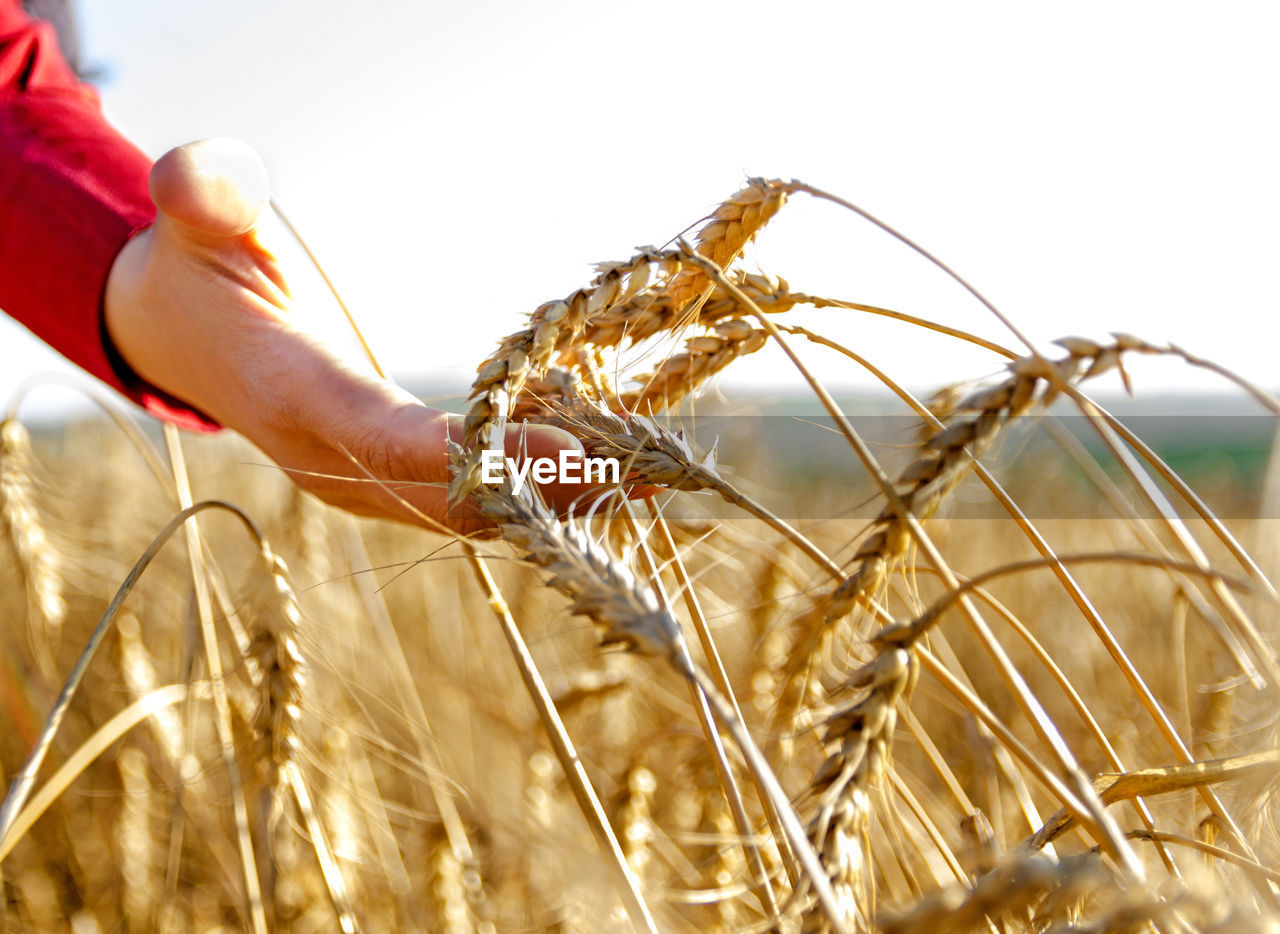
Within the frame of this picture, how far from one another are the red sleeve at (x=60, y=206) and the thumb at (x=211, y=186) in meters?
0.23

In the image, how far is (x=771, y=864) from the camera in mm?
667

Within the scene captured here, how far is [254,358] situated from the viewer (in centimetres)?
80

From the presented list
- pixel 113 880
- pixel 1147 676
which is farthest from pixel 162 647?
pixel 1147 676

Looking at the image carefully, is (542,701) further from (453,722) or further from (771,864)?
(453,722)

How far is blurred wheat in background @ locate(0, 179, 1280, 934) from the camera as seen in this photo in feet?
1.41

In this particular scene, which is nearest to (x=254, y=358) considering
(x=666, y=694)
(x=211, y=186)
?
(x=211, y=186)

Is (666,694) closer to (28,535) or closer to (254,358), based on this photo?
(254,358)

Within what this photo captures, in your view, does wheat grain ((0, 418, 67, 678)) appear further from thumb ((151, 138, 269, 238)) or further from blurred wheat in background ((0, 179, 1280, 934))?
thumb ((151, 138, 269, 238))

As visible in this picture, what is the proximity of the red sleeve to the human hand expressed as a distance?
3cm

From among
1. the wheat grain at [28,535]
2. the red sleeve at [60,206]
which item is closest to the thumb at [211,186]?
the red sleeve at [60,206]

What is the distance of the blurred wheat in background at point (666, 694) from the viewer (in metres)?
0.43

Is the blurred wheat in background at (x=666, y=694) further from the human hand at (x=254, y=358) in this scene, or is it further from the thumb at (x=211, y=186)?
the thumb at (x=211, y=186)

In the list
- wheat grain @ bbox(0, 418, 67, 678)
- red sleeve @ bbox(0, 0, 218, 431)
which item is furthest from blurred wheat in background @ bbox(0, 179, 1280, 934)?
red sleeve @ bbox(0, 0, 218, 431)

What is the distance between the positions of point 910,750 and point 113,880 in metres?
1.43
